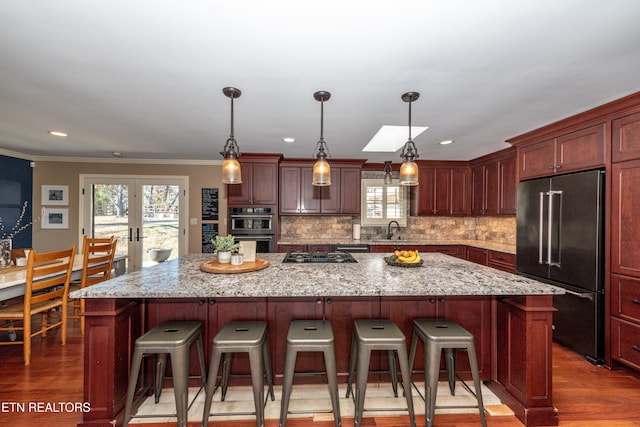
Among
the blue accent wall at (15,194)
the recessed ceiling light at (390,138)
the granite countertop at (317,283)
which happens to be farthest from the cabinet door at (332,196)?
the blue accent wall at (15,194)

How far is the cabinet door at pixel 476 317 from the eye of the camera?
2062mm

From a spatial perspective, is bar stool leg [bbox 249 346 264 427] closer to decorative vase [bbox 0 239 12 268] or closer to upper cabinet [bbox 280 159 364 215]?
decorative vase [bbox 0 239 12 268]

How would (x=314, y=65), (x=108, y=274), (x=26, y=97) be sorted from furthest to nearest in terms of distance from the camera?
(x=108, y=274), (x=26, y=97), (x=314, y=65)

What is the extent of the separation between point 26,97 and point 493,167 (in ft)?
18.1

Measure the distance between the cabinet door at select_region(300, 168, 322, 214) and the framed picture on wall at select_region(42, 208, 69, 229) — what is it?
416cm

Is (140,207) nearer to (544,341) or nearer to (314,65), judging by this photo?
(314,65)

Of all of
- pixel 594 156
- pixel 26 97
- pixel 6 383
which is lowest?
pixel 6 383

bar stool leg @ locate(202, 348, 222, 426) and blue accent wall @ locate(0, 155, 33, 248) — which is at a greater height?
blue accent wall @ locate(0, 155, 33, 248)

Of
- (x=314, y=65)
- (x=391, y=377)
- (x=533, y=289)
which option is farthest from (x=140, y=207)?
(x=533, y=289)

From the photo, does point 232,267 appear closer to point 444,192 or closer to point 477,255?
point 477,255

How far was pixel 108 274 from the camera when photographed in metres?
3.25

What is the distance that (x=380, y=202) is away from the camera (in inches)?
203

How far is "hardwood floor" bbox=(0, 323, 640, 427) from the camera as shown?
174cm

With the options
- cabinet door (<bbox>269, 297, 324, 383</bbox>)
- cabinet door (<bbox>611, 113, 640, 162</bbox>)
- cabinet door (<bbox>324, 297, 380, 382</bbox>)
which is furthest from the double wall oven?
cabinet door (<bbox>611, 113, 640, 162</bbox>)
